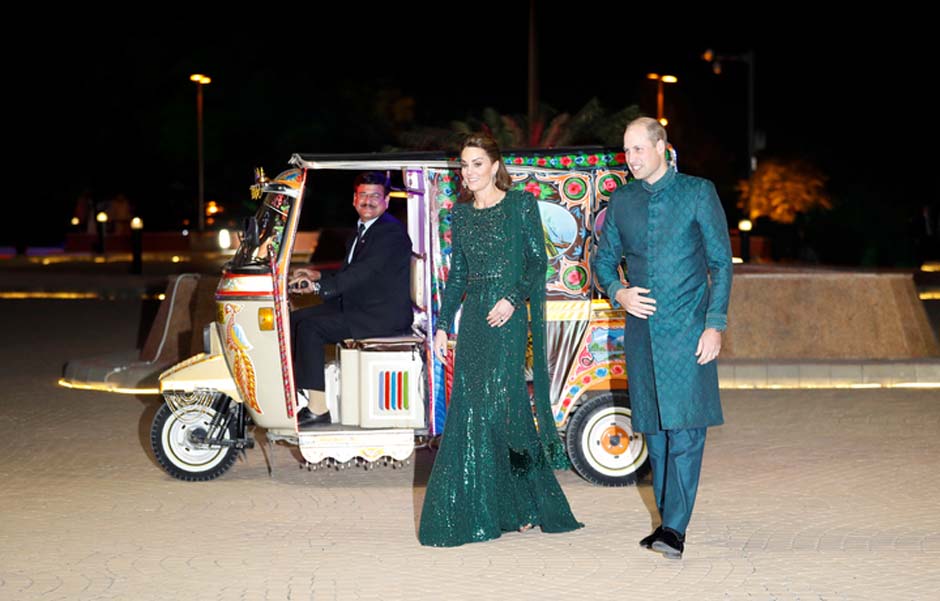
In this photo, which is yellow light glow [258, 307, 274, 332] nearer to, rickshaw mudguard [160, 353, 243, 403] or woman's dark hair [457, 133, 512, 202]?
rickshaw mudguard [160, 353, 243, 403]

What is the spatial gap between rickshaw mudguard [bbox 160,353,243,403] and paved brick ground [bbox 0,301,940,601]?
0.55m

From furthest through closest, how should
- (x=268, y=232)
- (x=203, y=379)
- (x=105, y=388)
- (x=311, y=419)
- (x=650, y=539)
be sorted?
(x=105, y=388)
(x=311, y=419)
(x=203, y=379)
(x=268, y=232)
(x=650, y=539)

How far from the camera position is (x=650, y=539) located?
743 cm

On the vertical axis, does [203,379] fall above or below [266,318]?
below

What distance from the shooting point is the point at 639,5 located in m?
71.4

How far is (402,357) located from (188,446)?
1.37m

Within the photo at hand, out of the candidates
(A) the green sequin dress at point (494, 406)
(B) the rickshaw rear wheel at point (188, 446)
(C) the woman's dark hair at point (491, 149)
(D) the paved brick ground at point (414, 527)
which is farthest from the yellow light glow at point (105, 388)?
(C) the woman's dark hair at point (491, 149)

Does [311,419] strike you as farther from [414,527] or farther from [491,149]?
[491,149]

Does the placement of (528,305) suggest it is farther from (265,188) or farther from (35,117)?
(35,117)

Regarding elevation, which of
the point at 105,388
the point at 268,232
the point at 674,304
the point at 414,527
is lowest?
the point at 414,527

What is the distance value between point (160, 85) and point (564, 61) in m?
18.5

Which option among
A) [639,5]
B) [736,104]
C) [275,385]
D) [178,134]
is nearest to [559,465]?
[275,385]

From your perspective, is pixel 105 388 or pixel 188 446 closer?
pixel 188 446

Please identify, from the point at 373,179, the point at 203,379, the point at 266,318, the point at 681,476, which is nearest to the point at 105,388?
the point at 203,379
